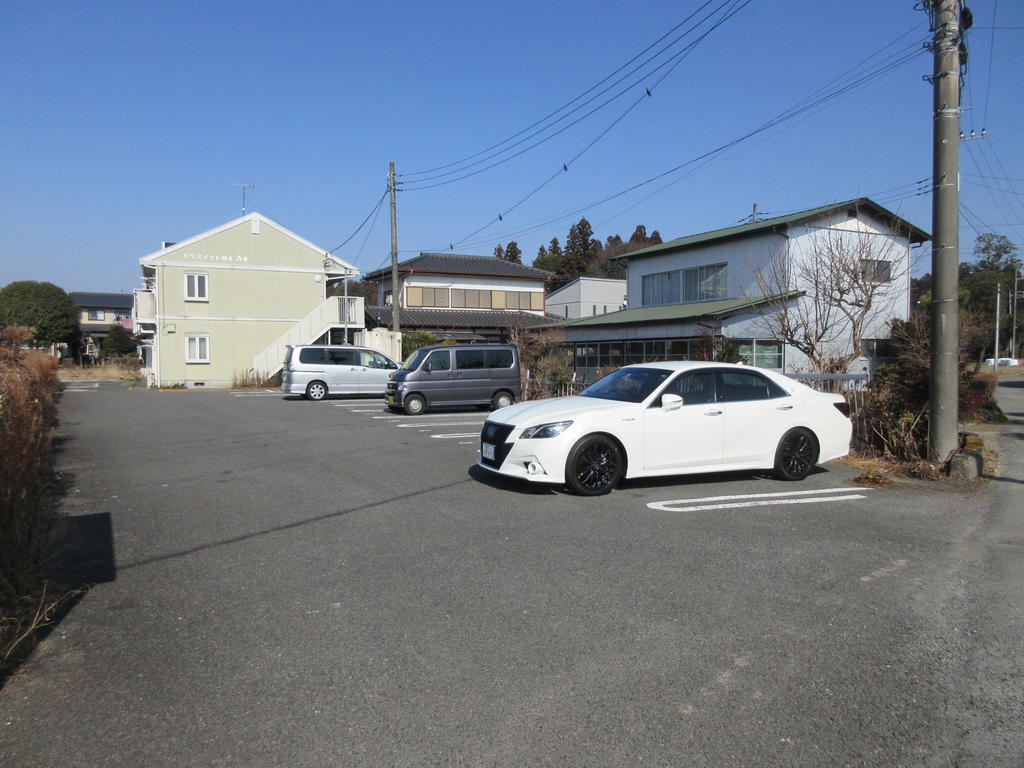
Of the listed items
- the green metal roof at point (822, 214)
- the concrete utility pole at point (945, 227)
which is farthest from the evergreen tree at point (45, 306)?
the concrete utility pole at point (945, 227)

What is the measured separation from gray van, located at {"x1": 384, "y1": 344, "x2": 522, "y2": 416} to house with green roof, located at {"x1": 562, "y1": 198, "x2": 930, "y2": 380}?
6.11m

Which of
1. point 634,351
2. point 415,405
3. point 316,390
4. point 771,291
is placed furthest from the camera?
point 634,351

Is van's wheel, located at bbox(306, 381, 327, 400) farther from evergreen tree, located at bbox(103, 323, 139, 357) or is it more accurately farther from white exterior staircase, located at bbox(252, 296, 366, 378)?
evergreen tree, located at bbox(103, 323, 139, 357)

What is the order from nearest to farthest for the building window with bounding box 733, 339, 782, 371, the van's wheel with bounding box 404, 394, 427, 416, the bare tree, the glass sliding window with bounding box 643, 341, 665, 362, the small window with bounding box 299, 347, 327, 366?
the van's wheel with bounding box 404, 394, 427, 416
the bare tree
the building window with bounding box 733, 339, 782, 371
the small window with bounding box 299, 347, 327, 366
the glass sliding window with bounding box 643, 341, 665, 362

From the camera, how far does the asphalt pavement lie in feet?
10.5

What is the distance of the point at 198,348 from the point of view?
113 ft

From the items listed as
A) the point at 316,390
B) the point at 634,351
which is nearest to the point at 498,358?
the point at 316,390

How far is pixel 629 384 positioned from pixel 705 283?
20918 mm

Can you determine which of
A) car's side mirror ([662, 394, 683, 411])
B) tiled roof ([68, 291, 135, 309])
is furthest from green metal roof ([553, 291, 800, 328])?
tiled roof ([68, 291, 135, 309])

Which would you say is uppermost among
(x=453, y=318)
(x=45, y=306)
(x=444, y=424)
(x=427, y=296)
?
(x=45, y=306)

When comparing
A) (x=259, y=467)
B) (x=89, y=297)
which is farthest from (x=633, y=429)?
(x=89, y=297)

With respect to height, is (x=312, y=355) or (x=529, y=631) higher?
(x=312, y=355)

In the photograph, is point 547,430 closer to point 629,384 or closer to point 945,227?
point 629,384

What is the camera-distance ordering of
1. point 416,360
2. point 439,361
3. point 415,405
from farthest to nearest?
point 416,360 < point 439,361 < point 415,405
